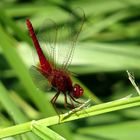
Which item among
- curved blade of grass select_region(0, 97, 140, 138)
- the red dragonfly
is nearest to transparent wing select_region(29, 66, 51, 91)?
the red dragonfly

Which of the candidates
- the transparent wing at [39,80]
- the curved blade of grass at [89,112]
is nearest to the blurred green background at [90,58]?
the transparent wing at [39,80]

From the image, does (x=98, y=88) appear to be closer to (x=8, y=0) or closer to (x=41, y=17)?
(x=41, y=17)

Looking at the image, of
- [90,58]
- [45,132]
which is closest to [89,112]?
[45,132]

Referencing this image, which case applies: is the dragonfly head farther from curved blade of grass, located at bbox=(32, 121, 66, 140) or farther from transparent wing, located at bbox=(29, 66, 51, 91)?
curved blade of grass, located at bbox=(32, 121, 66, 140)

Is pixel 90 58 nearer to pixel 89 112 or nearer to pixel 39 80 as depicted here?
pixel 39 80

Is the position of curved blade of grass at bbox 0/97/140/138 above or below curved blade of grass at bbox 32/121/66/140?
above

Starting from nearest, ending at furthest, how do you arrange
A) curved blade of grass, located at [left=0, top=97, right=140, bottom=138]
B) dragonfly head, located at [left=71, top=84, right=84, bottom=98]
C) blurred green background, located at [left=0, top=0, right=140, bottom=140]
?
1. curved blade of grass, located at [left=0, top=97, right=140, bottom=138]
2. dragonfly head, located at [left=71, top=84, right=84, bottom=98]
3. blurred green background, located at [left=0, top=0, right=140, bottom=140]

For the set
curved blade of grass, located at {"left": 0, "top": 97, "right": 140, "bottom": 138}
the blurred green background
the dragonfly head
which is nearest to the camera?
curved blade of grass, located at {"left": 0, "top": 97, "right": 140, "bottom": 138}

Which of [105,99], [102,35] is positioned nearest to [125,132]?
[105,99]

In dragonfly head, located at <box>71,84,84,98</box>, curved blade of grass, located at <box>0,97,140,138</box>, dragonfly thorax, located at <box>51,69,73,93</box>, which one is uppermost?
dragonfly thorax, located at <box>51,69,73,93</box>
